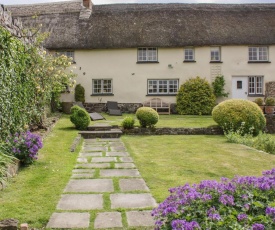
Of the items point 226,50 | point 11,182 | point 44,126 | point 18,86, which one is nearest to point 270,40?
point 226,50

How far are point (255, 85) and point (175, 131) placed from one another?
11923 millimetres

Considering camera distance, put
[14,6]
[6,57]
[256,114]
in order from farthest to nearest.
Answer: [14,6], [256,114], [6,57]

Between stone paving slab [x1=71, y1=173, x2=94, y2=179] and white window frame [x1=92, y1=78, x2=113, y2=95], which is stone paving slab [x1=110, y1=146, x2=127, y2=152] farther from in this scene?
white window frame [x1=92, y1=78, x2=113, y2=95]

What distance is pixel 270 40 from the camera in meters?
24.8

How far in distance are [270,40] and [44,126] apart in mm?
18374

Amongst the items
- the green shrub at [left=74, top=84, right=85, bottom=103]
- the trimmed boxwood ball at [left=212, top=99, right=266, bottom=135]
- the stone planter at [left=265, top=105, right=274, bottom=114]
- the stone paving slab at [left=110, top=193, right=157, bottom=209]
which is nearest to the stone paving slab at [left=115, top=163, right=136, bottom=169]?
the stone paving slab at [left=110, top=193, right=157, bottom=209]

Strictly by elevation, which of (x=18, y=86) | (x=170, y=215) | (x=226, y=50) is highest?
(x=226, y=50)

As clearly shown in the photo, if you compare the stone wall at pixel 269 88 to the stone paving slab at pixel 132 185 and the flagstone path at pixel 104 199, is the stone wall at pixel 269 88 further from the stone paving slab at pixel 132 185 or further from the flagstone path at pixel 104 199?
the stone paving slab at pixel 132 185

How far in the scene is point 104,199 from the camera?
564 centimetres

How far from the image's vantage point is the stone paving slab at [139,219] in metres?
4.54

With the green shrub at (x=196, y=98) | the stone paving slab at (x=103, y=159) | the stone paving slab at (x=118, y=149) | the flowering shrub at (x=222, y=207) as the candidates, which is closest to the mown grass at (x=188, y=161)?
the stone paving slab at (x=118, y=149)

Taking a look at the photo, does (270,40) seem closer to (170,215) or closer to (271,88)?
(271,88)

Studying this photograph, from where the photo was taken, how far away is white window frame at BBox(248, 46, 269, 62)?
2527cm

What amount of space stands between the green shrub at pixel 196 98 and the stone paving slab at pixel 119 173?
16229 millimetres
